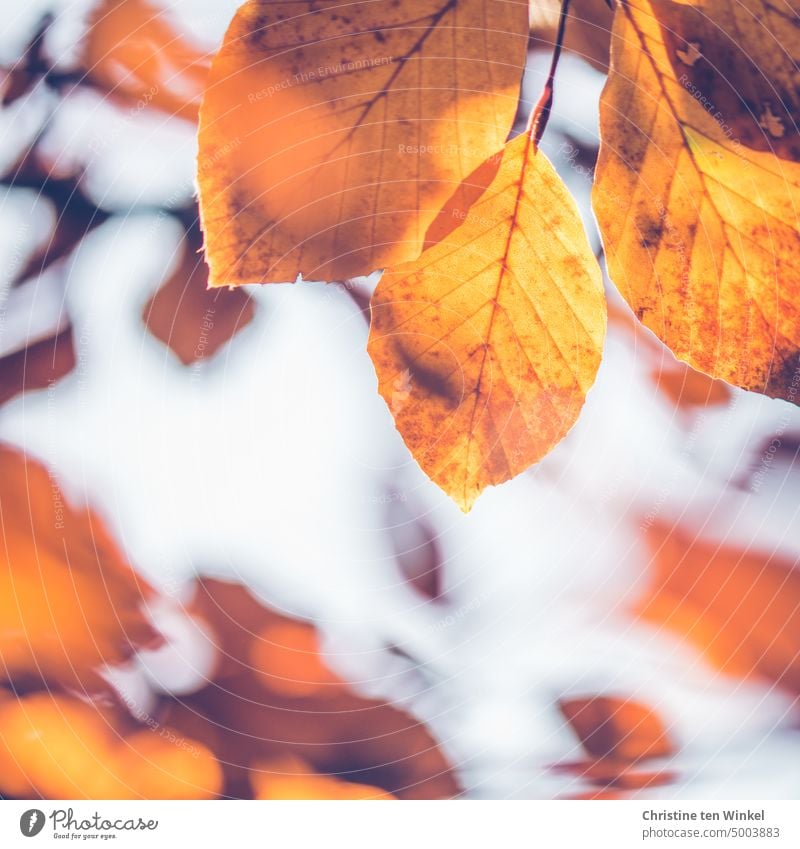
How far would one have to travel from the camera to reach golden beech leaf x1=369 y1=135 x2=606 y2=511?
22 centimetres

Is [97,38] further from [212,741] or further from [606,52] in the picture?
[212,741]

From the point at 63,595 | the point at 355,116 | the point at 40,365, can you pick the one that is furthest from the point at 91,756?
the point at 355,116

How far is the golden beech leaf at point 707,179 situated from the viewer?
0.22m

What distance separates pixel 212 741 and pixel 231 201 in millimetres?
244

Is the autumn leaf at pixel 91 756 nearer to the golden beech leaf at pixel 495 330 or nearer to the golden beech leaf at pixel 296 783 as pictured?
the golden beech leaf at pixel 296 783

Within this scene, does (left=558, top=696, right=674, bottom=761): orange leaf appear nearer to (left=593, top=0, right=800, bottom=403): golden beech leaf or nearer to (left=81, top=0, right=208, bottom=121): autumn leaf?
(left=593, top=0, right=800, bottom=403): golden beech leaf

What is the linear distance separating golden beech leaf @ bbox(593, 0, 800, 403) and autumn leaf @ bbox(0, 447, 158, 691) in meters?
0.26

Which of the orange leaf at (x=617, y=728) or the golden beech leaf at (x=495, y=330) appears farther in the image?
the orange leaf at (x=617, y=728)

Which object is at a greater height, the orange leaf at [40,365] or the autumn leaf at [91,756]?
the orange leaf at [40,365]

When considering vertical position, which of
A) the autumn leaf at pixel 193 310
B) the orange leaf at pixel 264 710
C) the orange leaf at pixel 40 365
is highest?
the autumn leaf at pixel 193 310

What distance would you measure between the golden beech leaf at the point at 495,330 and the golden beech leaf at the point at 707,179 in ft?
0.05

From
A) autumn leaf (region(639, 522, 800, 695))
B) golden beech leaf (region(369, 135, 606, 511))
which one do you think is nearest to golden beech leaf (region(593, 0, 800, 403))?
golden beech leaf (region(369, 135, 606, 511))

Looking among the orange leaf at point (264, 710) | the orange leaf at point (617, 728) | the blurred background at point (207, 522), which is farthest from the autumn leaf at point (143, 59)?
the orange leaf at point (617, 728)

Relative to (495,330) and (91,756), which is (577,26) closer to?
(495,330)
